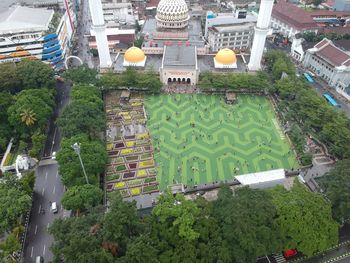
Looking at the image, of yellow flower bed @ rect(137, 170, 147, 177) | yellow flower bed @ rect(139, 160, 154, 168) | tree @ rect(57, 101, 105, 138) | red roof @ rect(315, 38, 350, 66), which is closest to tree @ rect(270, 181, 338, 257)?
yellow flower bed @ rect(137, 170, 147, 177)

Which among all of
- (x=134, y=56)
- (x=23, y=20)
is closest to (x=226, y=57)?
(x=134, y=56)

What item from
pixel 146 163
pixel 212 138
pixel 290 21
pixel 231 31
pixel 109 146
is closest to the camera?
pixel 146 163

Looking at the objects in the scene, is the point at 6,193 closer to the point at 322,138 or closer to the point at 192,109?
the point at 192,109

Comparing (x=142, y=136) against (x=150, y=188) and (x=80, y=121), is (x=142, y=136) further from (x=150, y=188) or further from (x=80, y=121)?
(x=150, y=188)

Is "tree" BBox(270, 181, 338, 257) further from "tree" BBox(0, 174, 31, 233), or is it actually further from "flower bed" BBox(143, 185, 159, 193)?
"tree" BBox(0, 174, 31, 233)

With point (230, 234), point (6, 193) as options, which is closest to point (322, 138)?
point (230, 234)
